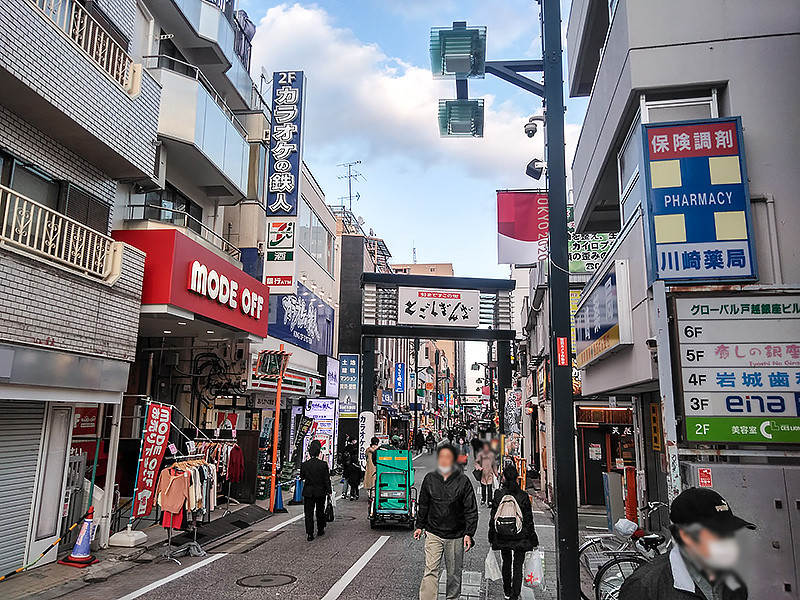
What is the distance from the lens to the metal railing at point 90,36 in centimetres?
1019

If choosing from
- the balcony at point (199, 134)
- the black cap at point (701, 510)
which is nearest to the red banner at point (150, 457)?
the balcony at point (199, 134)

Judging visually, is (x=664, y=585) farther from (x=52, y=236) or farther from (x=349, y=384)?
(x=349, y=384)

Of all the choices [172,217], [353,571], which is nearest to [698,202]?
[353,571]

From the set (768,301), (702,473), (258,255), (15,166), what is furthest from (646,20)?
(258,255)

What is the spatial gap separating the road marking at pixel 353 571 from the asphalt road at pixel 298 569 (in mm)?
14

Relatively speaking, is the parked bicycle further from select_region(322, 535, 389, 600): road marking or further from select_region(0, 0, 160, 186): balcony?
select_region(0, 0, 160, 186): balcony

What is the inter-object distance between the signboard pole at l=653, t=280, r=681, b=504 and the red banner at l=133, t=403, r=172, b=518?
9199 millimetres

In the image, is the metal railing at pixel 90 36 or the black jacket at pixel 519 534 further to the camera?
the metal railing at pixel 90 36

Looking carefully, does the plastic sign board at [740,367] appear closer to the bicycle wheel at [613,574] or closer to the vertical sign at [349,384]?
the bicycle wheel at [613,574]

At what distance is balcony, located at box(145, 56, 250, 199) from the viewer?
1401cm

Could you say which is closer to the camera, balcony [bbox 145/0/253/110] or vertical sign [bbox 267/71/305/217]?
balcony [bbox 145/0/253/110]

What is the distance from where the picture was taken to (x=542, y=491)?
2195cm

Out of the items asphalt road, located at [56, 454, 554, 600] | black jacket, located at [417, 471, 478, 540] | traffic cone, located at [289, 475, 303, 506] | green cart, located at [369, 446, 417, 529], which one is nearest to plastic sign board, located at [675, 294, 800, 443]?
black jacket, located at [417, 471, 478, 540]

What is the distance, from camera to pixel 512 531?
8.03 metres
